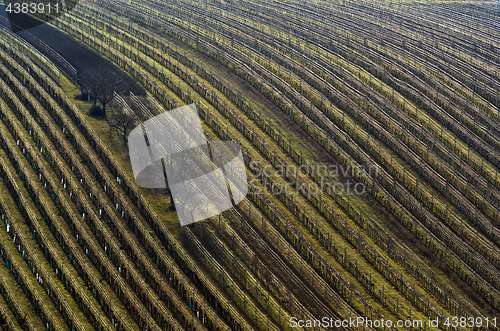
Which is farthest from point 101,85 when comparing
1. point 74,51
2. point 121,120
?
point 74,51

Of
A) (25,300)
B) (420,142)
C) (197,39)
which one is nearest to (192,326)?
(25,300)

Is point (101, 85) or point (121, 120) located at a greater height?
point (101, 85)

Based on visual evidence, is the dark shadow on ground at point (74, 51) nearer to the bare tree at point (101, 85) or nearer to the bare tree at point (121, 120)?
the bare tree at point (101, 85)

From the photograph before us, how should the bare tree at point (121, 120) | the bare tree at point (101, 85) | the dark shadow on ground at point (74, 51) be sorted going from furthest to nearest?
1. the dark shadow on ground at point (74, 51)
2. the bare tree at point (101, 85)
3. the bare tree at point (121, 120)

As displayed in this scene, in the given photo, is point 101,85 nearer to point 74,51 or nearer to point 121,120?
point 121,120

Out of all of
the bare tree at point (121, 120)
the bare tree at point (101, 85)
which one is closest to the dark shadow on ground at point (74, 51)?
the bare tree at point (101, 85)
